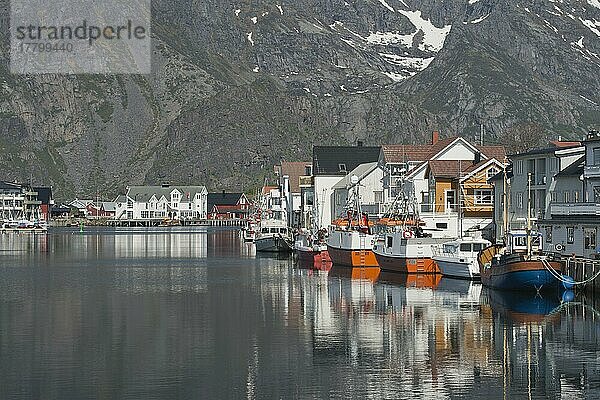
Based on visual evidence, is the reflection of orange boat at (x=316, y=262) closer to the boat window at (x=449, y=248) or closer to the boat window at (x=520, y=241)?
the boat window at (x=449, y=248)

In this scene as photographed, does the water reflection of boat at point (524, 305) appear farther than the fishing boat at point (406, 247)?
No

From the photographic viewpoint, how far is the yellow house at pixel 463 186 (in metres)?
102

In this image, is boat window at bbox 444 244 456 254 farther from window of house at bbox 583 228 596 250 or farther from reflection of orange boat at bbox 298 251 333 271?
reflection of orange boat at bbox 298 251 333 271

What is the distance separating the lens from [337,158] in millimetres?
148500

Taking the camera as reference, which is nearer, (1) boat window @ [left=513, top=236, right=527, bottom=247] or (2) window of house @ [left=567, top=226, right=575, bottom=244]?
(2) window of house @ [left=567, top=226, right=575, bottom=244]

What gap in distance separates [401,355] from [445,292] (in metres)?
25.7

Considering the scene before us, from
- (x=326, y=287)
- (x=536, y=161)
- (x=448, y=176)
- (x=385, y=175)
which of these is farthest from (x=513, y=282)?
(x=385, y=175)

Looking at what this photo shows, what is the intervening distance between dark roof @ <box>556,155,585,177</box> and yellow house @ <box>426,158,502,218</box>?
18.2 meters

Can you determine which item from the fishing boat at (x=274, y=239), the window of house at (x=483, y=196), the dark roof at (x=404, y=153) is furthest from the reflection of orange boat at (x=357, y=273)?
the fishing boat at (x=274, y=239)

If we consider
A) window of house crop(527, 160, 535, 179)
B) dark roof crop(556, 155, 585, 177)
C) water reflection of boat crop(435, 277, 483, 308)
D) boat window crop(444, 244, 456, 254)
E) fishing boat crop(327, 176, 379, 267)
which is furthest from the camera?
fishing boat crop(327, 176, 379, 267)

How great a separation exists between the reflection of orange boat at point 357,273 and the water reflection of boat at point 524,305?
15.7 meters

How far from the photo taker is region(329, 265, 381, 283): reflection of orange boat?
86.5 m

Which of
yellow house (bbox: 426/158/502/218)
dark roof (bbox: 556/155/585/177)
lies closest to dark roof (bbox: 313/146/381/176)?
yellow house (bbox: 426/158/502/218)

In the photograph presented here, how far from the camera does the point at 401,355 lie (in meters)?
47.2
